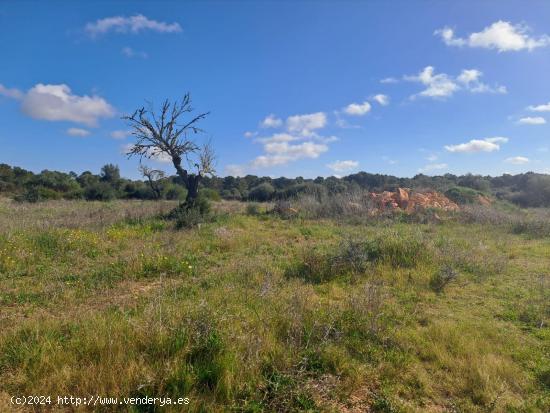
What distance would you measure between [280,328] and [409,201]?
16459mm

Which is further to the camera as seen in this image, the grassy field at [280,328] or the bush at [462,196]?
the bush at [462,196]

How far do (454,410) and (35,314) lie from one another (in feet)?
16.2

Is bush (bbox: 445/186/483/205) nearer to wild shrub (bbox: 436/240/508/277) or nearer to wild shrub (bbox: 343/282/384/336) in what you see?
wild shrub (bbox: 436/240/508/277)

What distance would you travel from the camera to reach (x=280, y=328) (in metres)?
3.84

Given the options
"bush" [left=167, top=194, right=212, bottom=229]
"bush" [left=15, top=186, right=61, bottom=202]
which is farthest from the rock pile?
"bush" [left=15, top=186, right=61, bottom=202]

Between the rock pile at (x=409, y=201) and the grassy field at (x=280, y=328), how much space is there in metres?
9.76

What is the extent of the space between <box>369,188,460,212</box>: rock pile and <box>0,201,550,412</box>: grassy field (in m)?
9.76

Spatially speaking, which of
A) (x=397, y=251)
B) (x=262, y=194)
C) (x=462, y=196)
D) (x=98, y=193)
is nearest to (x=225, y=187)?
(x=262, y=194)

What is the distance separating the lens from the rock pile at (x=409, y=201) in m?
17.6

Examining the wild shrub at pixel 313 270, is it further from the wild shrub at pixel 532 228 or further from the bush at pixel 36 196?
the bush at pixel 36 196

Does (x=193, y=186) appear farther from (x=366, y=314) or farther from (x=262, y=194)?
(x=262, y=194)

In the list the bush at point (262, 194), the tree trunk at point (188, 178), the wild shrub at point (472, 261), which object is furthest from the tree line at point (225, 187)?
the wild shrub at point (472, 261)

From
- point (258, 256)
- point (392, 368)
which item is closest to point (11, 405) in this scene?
point (392, 368)

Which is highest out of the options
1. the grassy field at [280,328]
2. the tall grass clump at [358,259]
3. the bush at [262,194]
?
the bush at [262,194]
